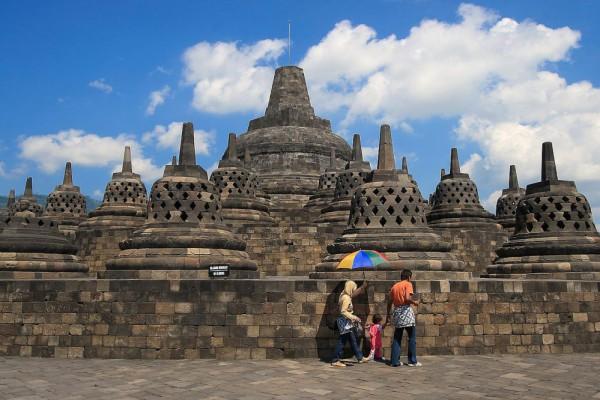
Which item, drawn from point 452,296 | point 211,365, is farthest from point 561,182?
point 211,365

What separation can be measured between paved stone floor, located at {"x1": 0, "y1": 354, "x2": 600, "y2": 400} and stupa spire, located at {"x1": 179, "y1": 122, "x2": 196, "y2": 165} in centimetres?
532

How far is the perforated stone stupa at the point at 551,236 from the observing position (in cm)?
1223

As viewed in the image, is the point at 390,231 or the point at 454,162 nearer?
the point at 390,231

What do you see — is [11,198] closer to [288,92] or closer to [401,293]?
[288,92]

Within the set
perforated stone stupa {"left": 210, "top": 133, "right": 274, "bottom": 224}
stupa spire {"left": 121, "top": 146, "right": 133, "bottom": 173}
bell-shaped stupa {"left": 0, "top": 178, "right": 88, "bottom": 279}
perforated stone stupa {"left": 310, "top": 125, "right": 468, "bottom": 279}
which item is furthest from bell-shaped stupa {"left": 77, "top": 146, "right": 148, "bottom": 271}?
perforated stone stupa {"left": 310, "top": 125, "right": 468, "bottom": 279}

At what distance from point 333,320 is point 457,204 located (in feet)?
49.2

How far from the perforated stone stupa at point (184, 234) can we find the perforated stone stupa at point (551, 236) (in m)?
6.42

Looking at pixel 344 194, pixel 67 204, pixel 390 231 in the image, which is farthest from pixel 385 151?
pixel 67 204

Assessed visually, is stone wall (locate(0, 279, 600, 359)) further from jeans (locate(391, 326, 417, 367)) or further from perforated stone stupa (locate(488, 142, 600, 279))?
perforated stone stupa (locate(488, 142, 600, 279))

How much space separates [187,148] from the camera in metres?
12.6

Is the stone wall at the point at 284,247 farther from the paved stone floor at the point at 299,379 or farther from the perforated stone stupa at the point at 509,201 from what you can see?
the perforated stone stupa at the point at 509,201

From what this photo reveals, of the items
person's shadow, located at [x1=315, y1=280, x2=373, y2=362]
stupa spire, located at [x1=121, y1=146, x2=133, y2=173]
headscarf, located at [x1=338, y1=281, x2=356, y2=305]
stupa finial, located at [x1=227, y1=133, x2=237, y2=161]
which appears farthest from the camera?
stupa spire, located at [x1=121, y1=146, x2=133, y2=173]

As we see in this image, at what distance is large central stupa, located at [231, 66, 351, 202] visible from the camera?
28.5 meters

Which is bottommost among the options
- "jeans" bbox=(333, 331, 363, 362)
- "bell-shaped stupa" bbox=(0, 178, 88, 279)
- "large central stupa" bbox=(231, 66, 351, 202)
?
"jeans" bbox=(333, 331, 363, 362)
